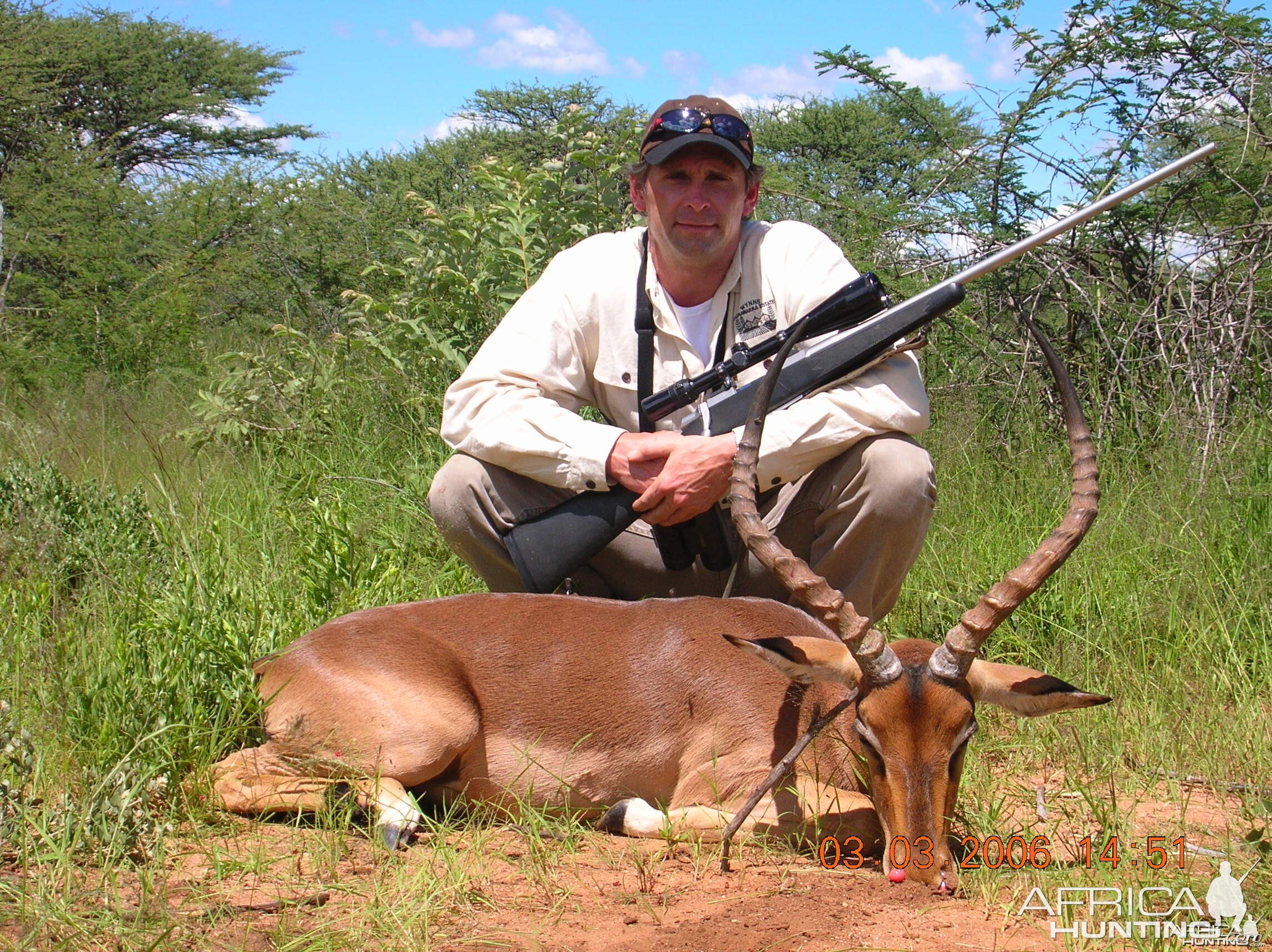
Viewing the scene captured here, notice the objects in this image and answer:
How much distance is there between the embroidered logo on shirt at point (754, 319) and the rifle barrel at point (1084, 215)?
2.20 ft

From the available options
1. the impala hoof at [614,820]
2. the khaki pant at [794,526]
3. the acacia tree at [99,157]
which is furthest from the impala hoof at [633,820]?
the acacia tree at [99,157]

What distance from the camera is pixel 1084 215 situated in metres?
4.62

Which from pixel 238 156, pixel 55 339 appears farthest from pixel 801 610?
pixel 238 156

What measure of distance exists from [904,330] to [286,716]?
243 cm

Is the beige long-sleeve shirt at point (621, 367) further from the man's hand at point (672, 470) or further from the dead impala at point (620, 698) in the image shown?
the dead impala at point (620, 698)

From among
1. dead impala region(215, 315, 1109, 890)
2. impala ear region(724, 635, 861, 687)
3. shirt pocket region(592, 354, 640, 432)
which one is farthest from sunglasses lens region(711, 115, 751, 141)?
impala ear region(724, 635, 861, 687)

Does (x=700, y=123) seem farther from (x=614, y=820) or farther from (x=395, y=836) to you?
(x=395, y=836)

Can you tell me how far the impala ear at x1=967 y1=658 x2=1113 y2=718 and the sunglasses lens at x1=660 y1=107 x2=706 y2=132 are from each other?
2.25m

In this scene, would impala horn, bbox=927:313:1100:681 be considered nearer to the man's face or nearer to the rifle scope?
the rifle scope

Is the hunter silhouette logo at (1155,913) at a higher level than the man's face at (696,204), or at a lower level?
lower

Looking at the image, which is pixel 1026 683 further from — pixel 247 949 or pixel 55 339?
pixel 55 339

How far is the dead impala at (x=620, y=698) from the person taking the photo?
3379mm

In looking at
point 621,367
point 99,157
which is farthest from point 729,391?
point 99,157

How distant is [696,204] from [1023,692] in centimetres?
216
